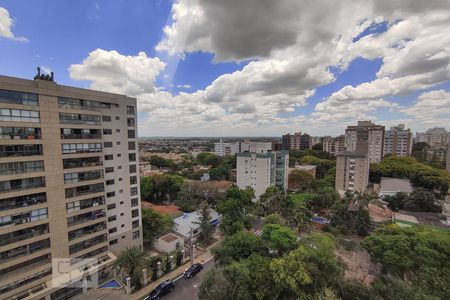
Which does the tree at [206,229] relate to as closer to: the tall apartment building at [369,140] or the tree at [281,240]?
the tree at [281,240]

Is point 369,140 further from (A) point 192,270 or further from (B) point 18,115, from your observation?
(B) point 18,115

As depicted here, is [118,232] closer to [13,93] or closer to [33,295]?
[33,295]

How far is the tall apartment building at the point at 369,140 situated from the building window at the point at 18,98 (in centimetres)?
9560

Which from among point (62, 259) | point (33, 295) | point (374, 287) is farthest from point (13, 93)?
point (374, 287)

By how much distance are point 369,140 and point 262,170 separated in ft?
216

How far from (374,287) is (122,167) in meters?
27.5

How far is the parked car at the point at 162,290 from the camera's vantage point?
2017cm

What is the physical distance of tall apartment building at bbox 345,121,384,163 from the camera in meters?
85.6

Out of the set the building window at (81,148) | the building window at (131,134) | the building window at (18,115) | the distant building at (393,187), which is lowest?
the distant building at (393,187)

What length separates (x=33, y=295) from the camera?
18.3 metres

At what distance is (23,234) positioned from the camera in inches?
717

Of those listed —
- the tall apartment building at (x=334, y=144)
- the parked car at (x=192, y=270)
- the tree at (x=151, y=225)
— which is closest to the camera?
the parked car at (x=192, y=270)

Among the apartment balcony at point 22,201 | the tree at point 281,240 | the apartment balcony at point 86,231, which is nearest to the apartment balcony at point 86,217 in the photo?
the apartment balcony at point 86,231

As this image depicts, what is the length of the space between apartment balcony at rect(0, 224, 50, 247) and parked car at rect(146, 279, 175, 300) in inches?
464
